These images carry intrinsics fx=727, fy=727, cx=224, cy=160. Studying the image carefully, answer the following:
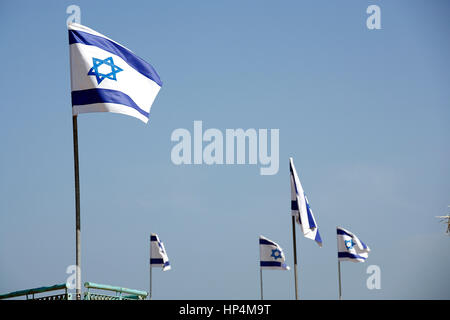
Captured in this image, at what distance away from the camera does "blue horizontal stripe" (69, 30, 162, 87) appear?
18406 mm

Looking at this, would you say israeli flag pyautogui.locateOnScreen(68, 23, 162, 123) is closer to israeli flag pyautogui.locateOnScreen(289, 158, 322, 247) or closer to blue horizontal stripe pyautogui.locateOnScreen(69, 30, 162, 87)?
blue horizontal stripe pyautogui.locateOnScreen(69, 30, 162, 87)

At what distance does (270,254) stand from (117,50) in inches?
1335

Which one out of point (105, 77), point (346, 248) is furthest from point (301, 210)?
point (346, 248)

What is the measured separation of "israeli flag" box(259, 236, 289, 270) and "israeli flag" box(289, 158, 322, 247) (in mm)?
19650

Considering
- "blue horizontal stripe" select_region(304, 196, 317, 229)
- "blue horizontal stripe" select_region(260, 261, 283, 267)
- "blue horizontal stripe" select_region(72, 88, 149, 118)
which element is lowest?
"blue horizontal stripe" select_region(260, 261, 283, 267)

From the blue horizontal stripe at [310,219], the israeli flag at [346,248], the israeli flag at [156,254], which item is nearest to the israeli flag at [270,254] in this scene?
the israeli flag at [346,248]

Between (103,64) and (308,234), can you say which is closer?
(103,64)

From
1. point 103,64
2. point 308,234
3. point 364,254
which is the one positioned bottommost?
point 364,254

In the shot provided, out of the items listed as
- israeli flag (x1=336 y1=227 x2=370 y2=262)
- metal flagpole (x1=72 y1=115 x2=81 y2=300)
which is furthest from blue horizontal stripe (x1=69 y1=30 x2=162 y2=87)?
israeli flag (x1=336 y1=227 x2=370 y2=262)

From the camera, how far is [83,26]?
18.6 meters
